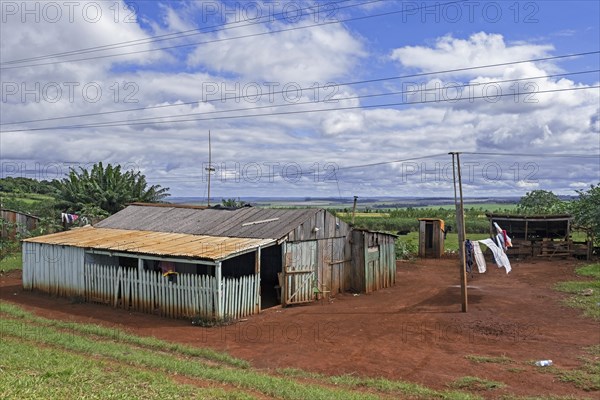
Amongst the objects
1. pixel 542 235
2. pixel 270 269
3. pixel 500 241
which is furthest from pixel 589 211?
pixel 270 269

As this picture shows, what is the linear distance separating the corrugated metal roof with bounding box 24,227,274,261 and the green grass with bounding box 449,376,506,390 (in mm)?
8468

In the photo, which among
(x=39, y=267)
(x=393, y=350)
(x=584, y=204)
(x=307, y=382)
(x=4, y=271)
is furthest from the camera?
(x=584, y=204)

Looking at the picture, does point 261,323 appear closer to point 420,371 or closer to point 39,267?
point 420,371

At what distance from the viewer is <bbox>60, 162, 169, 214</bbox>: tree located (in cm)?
3997

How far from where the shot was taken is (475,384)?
11.3 m

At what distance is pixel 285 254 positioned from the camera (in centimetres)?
2014

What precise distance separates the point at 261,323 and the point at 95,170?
29.3 meters

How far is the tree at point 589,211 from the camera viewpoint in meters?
34.5

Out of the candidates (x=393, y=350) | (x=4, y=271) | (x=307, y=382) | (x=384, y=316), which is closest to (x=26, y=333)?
(x=307, y=382)

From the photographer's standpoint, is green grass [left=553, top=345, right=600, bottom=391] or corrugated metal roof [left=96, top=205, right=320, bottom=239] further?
corrugated metal roof [left=96, top=205, right=320, bottom=239]

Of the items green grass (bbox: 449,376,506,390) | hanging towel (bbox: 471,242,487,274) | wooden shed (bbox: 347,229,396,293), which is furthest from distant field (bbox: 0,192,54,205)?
green grass (bbox: 449,376,506,390)

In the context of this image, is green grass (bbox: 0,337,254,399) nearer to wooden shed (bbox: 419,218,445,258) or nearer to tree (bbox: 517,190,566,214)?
wooden shed (bbox: 419,218,445,258)

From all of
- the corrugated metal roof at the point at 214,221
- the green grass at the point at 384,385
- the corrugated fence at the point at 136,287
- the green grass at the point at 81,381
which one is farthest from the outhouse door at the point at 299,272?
the green grass at the point at 81,381

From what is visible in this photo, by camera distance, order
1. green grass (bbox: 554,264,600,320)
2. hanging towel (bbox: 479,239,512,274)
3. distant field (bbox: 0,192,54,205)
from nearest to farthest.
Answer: green grass (bbox: 554,264,600,320), hanging towel (bbox: 479,239,512,274), distant field (bbox: 0,192,54,205)
